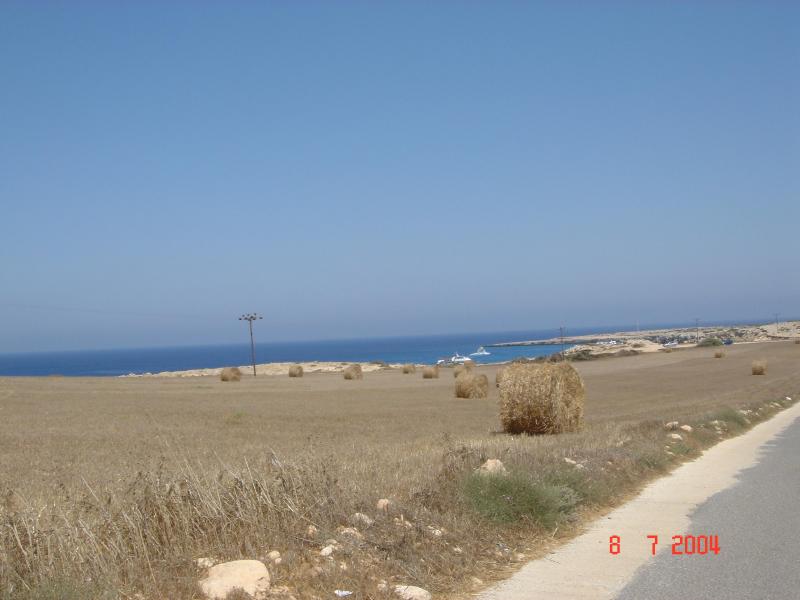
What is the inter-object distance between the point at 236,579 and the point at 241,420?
19967 millimetres

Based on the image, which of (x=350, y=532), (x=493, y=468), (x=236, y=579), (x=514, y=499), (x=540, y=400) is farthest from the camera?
(x=540, y=400)

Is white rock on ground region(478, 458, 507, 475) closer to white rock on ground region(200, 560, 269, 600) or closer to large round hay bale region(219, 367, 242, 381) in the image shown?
white rock on ground region(200, 560, 269, 600)

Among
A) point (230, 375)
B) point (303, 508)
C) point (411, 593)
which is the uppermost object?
point (303, 508)

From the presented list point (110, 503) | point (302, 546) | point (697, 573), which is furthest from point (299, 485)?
point (697, 573)

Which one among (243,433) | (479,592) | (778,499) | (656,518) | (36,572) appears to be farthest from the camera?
(243,433)

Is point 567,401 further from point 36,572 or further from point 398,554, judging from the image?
point 36,572

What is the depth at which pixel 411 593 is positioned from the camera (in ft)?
21.5

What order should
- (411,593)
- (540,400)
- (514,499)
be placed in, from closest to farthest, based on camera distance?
(411,593) < (514,499) < (540,400)

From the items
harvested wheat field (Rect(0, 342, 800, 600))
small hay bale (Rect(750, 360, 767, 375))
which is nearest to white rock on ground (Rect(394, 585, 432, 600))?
harvested wheat field (Rect(0, 342, 800, 600))

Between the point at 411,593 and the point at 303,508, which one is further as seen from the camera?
the point at 303,508

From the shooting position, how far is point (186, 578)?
6.31 m

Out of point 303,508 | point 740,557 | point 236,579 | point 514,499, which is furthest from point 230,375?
point 236,579

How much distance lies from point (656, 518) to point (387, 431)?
12770mm

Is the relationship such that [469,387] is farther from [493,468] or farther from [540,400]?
[493,468]
